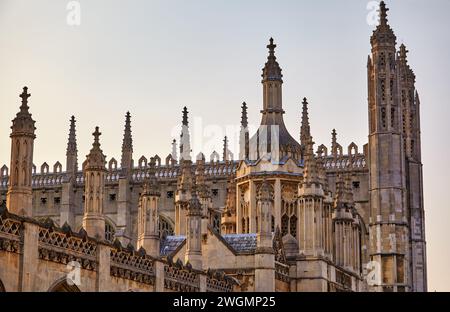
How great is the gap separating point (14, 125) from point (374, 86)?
50108 mm

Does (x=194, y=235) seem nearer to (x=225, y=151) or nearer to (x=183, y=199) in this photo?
(x=183, y=199)

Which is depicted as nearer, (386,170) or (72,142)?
(386,170)

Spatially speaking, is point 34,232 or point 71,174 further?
point 71,174

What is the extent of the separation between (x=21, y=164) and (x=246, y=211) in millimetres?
24925

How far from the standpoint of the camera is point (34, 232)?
74.3 feet

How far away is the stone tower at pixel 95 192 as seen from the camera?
89.6 ft

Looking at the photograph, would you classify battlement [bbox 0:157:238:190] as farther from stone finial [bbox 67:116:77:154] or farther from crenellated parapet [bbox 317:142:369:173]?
crenellated parapet [bbox 317:142:369:173]

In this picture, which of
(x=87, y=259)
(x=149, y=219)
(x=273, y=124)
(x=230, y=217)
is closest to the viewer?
(x=87, y=259)

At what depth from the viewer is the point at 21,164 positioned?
2370 cm

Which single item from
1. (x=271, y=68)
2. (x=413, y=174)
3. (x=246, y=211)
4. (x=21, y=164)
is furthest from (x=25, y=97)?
(x=413, y=174)

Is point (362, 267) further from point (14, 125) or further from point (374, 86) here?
point (14, 125)

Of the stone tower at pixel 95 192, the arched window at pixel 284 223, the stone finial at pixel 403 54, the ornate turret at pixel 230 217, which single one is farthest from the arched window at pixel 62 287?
the stone finial at pixel 403 54

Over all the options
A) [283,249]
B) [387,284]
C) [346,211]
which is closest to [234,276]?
[283,249]
